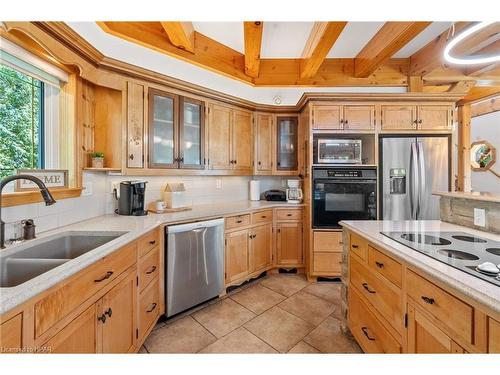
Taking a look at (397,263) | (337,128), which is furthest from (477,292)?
(337,128)

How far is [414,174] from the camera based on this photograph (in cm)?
258

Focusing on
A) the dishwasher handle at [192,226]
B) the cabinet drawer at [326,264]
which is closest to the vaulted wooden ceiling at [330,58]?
the dishwasher handle at [192,226]

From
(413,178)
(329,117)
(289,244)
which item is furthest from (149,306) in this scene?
(413,178)

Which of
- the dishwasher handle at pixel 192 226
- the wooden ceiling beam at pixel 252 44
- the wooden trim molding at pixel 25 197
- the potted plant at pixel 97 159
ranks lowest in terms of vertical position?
the dishwasher handle at pixel 192 226

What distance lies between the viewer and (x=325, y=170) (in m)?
2.67

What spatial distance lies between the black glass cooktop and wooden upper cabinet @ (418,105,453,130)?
184cm

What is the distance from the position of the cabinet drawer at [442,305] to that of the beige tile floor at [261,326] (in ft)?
3.17

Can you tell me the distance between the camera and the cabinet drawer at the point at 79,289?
2.61 feet

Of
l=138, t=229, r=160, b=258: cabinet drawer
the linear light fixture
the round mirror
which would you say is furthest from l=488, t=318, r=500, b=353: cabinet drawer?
the round mirror

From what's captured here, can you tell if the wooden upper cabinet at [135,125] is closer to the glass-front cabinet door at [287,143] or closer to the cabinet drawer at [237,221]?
the cabinet drawer at [237,221]

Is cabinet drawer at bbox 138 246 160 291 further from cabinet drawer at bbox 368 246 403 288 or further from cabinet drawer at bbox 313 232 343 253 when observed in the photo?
cabinet drawer at bbox 313 232 343 253

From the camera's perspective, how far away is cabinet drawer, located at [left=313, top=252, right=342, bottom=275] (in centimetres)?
268

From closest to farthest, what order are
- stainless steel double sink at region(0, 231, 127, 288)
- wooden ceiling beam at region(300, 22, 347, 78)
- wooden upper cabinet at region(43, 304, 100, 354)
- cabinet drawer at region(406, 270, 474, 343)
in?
cabinet drawer at region(406, 270, 474, 343) < wooden upper cabinet at region(43, 304, 100, 354) < stainless steel double sink at region(0, 231, 127, 288) < wooden ceiling beam at region(300, 22, 347, 78)

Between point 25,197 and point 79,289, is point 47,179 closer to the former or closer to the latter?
point 25,197
